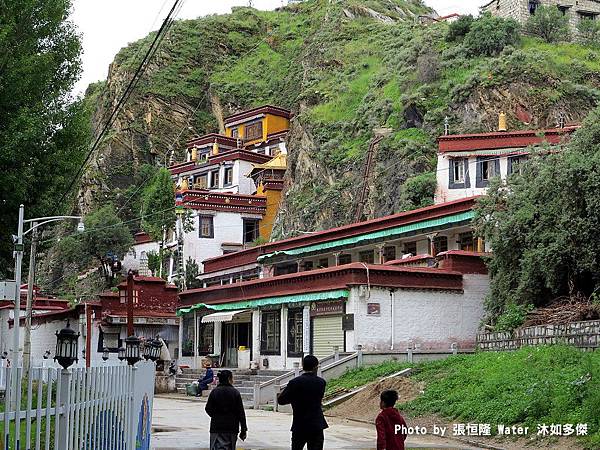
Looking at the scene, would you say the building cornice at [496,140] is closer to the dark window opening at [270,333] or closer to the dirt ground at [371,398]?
the dark window opening at [270,333]

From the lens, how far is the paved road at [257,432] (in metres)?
18.3

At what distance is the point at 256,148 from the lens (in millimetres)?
85438

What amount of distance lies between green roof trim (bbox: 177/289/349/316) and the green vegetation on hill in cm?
638

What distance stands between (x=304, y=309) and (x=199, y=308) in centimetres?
904

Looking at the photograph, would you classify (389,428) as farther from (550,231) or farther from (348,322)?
(348,322)

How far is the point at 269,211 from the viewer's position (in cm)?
7112

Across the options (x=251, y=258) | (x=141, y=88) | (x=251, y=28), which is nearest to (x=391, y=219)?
(x=251, y=258)

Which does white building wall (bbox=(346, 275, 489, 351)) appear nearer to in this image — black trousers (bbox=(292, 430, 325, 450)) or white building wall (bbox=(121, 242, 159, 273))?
black trousers (bbox=(292, 430, 325, 450))

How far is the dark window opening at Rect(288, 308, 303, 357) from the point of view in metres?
34.8

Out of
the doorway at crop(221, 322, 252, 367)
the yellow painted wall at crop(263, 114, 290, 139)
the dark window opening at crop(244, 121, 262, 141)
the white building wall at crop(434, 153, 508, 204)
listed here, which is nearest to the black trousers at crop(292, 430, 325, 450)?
the doorway at crop(221, 322, 252, 367)

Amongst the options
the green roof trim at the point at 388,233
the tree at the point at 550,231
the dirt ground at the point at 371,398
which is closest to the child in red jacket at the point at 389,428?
the dirt ground at the point at 371,398

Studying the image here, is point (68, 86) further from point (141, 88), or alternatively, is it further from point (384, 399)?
point (141, 88)

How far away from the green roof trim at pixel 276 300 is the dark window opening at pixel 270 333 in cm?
52

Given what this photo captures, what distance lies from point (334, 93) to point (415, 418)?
59852 millimetres
